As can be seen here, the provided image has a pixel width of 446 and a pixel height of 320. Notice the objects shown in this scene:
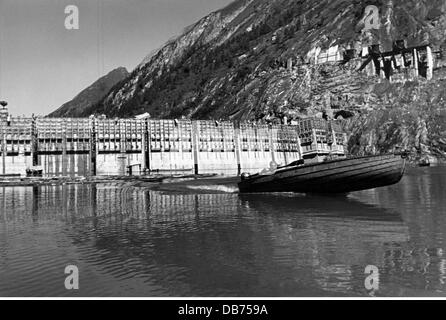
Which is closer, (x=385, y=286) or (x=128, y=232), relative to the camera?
(x=385, y=286)

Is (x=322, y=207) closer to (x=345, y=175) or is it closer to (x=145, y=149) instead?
(x=345, y=175)

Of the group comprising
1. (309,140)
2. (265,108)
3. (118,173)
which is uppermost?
(265,108)

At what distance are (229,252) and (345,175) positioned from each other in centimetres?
2405

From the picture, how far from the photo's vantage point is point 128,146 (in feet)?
331

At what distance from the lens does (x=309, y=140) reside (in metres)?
140

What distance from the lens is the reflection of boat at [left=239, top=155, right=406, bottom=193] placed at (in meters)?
37.4

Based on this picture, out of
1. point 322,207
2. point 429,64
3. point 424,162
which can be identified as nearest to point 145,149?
point 322,207

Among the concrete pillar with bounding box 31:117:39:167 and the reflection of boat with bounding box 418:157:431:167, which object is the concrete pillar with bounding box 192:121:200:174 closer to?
the concrete pillar with bounding box 31:117:39:167

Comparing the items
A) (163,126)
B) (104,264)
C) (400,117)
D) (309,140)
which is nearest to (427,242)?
(104,264)

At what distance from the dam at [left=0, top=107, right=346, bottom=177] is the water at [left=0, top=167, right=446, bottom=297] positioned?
221 feet

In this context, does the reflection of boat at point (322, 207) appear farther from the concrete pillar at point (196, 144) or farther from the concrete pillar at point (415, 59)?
the concrete pillar at point (415, 59)

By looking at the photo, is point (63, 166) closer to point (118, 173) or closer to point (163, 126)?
point (118, 173)
